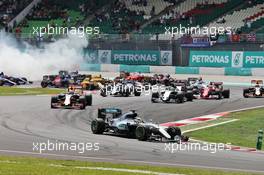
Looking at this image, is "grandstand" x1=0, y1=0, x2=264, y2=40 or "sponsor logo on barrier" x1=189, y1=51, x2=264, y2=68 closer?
"sponsor logo on barrier" x1=189, y1=51, x2=264, y2=68

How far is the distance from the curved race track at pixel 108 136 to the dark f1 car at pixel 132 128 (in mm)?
446

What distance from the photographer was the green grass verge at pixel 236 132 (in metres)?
21.2

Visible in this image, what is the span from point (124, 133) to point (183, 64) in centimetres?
3565

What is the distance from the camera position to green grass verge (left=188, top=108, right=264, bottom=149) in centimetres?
2116

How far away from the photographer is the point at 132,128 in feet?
69.8

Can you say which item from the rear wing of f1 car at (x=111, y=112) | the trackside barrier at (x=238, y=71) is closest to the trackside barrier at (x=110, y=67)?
the trackside barrier at (x=238, y=71)

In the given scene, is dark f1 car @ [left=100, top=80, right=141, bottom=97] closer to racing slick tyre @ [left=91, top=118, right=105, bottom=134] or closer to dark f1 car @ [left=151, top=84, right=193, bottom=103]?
dark f1 car @ [left=151, top=84, right=193, bottom=103]

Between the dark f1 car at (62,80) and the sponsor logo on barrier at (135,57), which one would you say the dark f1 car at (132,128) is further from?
the sponsor logo on barrier at (135,57)

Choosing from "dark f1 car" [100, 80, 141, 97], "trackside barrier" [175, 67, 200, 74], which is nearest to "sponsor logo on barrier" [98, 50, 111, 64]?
"trackside barrier" [175, 67, 200, 74]

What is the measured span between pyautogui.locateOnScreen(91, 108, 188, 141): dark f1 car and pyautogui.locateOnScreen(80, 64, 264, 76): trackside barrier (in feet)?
102

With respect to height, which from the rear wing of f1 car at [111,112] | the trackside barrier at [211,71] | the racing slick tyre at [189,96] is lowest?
the racing slick tyre at [189,96]

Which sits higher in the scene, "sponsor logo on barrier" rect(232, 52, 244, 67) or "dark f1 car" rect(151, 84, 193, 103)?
"sponsor logo on barrier" rect(232, 52, 244, 67)

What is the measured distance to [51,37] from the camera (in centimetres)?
6419

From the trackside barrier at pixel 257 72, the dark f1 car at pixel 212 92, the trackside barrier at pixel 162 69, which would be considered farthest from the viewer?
the trackside barrier at pixel 162 69
